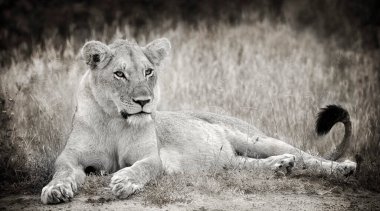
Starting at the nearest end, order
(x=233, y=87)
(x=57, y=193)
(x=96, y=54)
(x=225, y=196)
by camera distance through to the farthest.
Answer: (x=57, y=193)
(x=225, y=196)
(x=96, y=54)
(x=233, y=87)

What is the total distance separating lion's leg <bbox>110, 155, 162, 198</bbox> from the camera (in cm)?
455

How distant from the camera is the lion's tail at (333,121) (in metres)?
5.99

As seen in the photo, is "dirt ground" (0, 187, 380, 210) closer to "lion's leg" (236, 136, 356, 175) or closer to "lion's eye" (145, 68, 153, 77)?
"lion's leg" (236, 136, 356, 175)

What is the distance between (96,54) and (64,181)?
1177 mm

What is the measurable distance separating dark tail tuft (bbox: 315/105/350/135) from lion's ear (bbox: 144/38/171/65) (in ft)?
5.20

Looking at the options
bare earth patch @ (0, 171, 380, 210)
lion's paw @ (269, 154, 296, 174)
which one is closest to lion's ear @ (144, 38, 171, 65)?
bare earth patch @ (0, 171, 380, 210)

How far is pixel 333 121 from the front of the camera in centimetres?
605

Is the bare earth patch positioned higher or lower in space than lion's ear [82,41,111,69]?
lower

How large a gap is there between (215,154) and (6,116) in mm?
2004

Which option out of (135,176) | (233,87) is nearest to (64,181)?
(135,176)

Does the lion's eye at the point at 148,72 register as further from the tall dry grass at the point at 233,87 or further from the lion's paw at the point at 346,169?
the lion's paw at the point at 346,169

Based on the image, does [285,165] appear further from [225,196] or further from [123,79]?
[123,79]

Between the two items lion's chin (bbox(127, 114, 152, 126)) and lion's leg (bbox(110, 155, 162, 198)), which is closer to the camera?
lion's leg (bbox(110, 155, 162, 198))

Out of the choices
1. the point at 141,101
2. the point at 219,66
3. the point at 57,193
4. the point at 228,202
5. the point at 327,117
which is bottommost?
the point at 228,202
